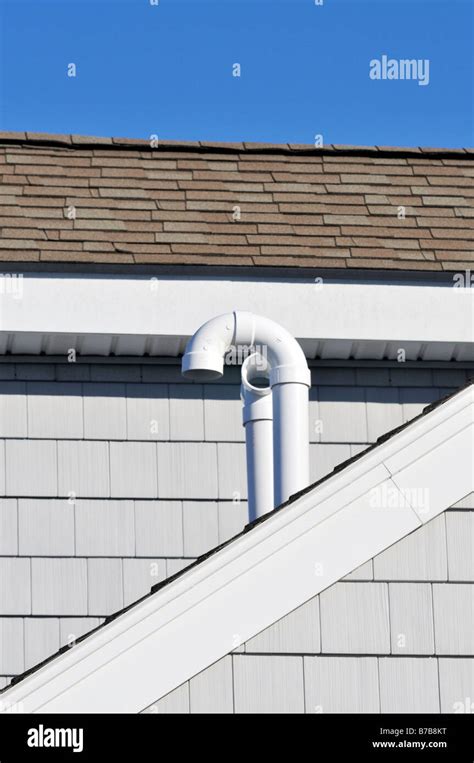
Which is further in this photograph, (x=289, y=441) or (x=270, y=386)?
(x=270, y=386)

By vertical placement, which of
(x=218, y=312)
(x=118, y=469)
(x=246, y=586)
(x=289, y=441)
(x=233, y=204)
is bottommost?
(x=246, y=586)

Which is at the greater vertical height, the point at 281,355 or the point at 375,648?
the point at 281,355

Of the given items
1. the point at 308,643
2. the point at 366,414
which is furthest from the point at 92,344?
the point at 308,643

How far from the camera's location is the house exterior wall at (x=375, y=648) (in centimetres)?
436

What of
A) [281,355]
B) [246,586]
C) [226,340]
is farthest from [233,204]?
[246,586]

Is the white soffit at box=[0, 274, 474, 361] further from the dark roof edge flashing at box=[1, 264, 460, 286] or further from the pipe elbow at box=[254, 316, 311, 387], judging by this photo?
the pipe elbow at box=[254, 316, 311, 387]

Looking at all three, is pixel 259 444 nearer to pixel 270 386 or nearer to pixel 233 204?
pixel 270 386

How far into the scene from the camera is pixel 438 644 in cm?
447

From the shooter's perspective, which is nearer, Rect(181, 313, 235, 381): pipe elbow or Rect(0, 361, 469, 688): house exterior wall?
Rect(181, 313, 235, 381): pipe elbow

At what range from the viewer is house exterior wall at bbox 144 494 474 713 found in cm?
436

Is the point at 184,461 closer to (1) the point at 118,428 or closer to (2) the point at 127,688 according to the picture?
(1) the point at 118,428

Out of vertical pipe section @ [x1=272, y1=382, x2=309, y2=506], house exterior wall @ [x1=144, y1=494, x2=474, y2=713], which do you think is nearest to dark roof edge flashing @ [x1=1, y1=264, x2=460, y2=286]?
vertical pipe section @ [x1=272, y1=382, x2=309, y2=506]

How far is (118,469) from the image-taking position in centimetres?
771

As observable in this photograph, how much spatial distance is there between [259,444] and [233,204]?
2255mm
